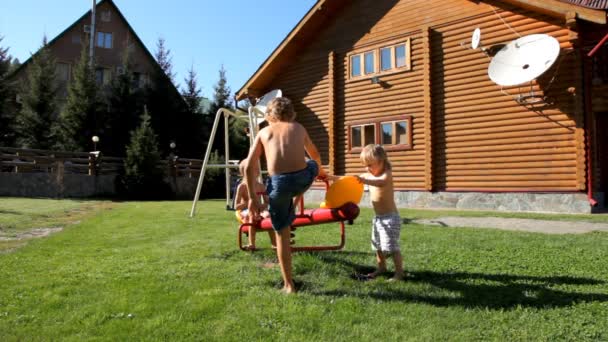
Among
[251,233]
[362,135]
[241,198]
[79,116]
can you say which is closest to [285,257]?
[251,233]

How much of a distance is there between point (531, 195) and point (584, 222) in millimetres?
3540

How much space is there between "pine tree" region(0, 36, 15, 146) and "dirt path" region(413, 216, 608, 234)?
2370cm

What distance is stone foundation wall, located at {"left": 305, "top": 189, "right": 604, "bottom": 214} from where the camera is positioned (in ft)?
36.2

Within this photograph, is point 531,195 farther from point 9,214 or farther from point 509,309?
point 9,214

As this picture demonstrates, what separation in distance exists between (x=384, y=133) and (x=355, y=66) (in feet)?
9.07

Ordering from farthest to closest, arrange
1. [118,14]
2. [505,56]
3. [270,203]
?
[118,14] → [505,56] → [270,203]

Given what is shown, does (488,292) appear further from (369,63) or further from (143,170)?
(143,170)

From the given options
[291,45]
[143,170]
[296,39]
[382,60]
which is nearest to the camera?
[382,60]

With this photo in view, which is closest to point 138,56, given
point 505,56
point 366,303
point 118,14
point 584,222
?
point 118,14

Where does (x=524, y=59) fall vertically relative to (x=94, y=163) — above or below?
above

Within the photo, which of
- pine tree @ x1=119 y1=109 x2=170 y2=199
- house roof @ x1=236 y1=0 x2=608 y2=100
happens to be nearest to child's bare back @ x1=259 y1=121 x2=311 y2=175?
house roof @ x1=236 y1=0 x2=608 y2=100

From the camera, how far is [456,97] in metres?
13.3

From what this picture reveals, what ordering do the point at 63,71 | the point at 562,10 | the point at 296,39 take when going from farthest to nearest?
the point at 63,71, the point at 296,39, the point at 562,10

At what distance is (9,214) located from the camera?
10375mm
